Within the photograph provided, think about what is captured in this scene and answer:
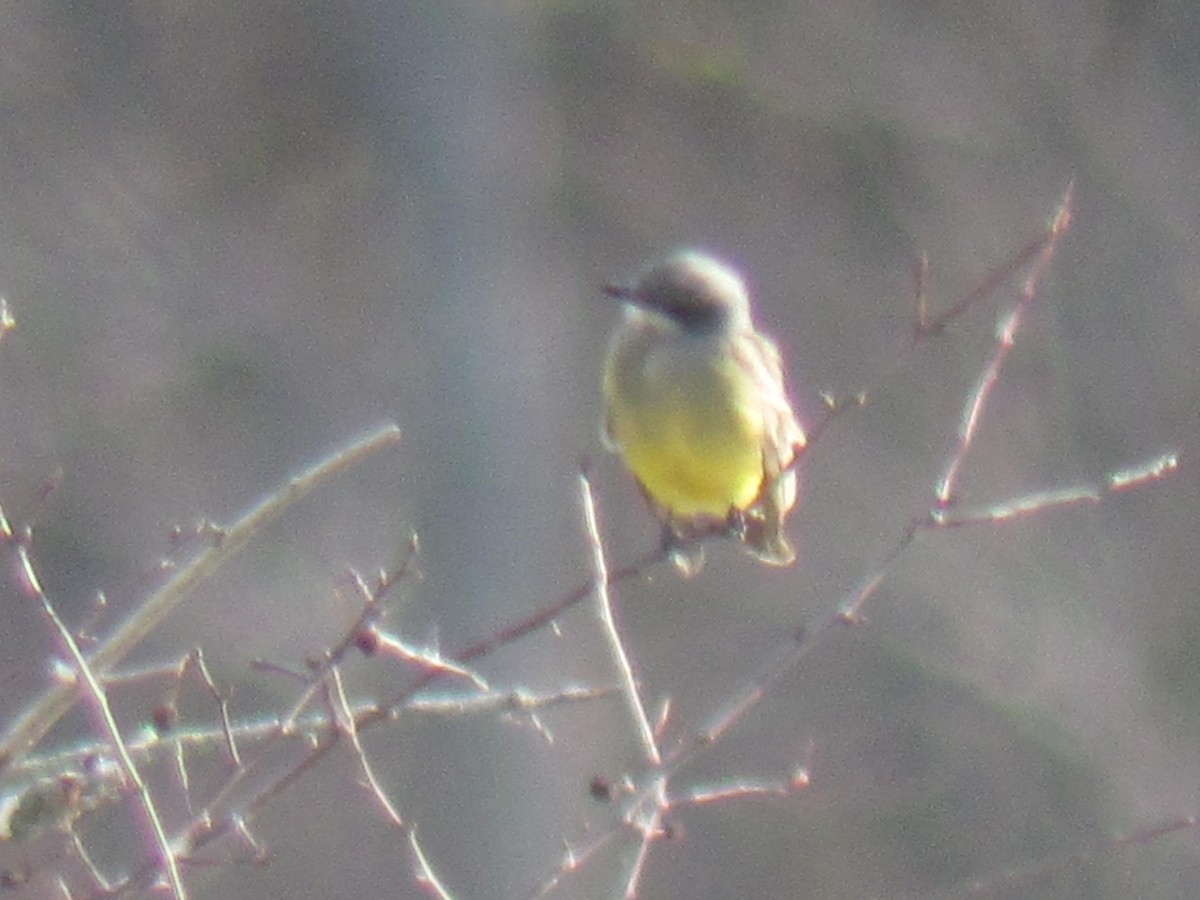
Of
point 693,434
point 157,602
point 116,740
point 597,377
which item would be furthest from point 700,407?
point 597,377

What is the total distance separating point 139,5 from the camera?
43.3 feet

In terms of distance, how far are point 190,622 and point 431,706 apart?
8.32 metres

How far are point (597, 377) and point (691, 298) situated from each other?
Result: 6863mm

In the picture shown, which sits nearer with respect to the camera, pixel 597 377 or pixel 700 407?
pixel 700 407

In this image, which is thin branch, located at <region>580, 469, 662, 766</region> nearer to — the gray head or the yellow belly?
the yellow belly

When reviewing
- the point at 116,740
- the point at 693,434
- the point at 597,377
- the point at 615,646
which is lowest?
the point at 597,377

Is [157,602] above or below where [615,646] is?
above

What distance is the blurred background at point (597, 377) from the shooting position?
38.8 feet

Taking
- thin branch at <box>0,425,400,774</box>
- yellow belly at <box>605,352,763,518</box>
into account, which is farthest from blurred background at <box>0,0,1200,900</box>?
thin branch at <box>0,425,400,774</box>

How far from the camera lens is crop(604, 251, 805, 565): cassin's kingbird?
5.52 metres

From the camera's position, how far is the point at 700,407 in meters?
5.53

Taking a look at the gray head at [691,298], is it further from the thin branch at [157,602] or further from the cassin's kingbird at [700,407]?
the thin branch at [157,602]

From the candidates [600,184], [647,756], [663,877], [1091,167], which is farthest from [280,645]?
[647,756]

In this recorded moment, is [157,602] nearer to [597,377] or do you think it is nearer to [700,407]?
[700,407]
